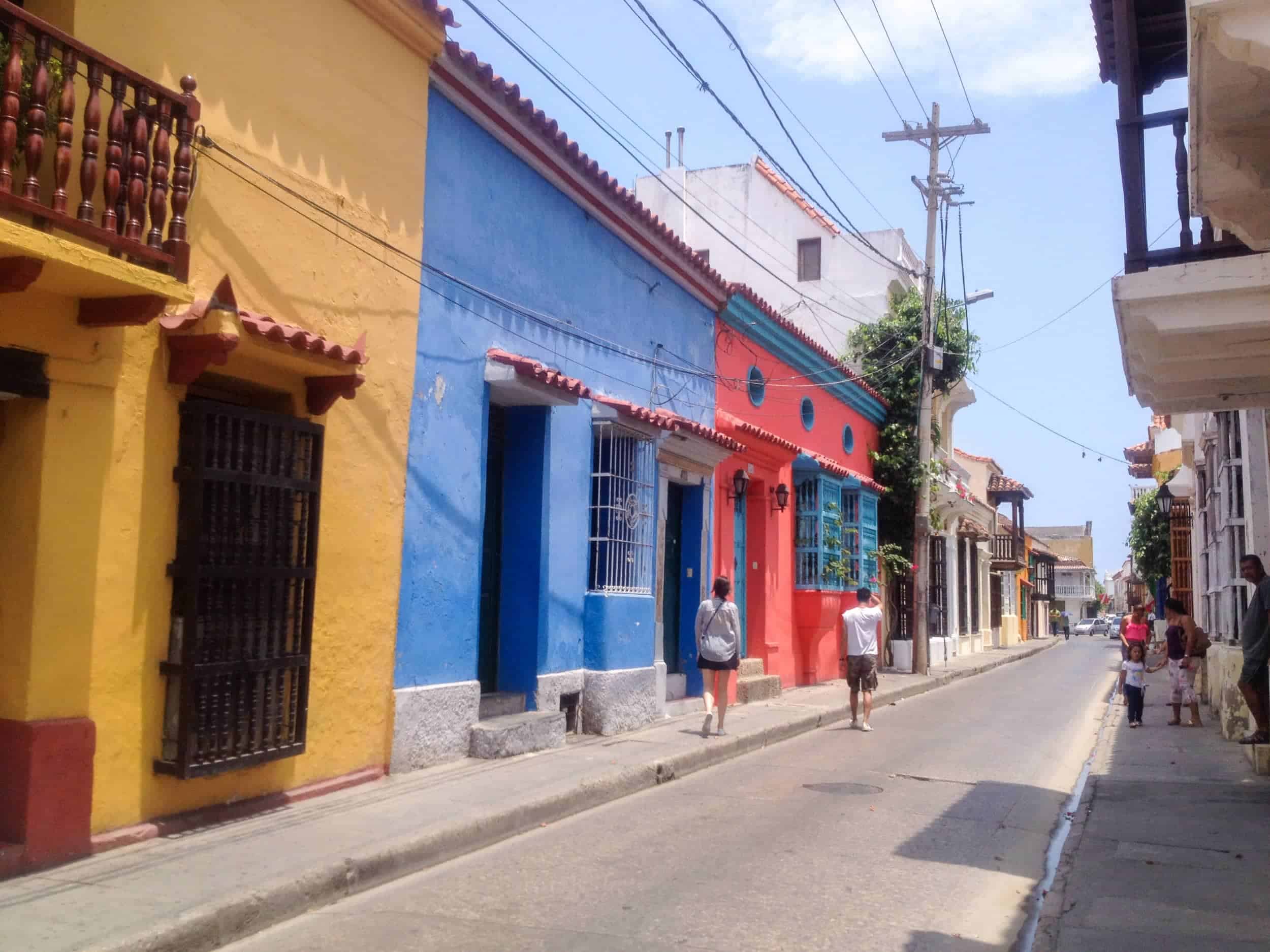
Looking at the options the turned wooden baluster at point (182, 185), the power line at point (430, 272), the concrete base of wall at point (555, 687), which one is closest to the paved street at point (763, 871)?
the concrete base of wall at point (555, 687)

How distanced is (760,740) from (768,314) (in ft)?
22.3

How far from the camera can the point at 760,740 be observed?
449 inches

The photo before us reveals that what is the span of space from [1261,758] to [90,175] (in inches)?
372

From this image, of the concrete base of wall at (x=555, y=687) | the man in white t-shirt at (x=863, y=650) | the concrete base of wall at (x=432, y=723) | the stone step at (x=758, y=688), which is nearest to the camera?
the concrete base of wall at (x=432, y=723)

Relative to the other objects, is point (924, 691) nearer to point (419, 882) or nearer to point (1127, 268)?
point (1127, 268)

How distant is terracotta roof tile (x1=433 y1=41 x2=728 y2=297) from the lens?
9078 mm

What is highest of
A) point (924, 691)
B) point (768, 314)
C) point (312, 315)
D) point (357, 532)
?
point (768, 314)

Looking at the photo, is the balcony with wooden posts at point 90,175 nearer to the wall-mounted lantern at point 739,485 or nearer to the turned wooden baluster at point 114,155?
the turned wooden baluster at point 114,155

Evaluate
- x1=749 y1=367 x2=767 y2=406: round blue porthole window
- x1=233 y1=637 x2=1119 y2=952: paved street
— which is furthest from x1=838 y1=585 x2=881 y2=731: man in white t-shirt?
x1=749 y1=367 x2=767 y2=406: round blue porthole window

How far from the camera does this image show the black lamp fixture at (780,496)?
16.0m

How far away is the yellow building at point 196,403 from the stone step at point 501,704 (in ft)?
5.09

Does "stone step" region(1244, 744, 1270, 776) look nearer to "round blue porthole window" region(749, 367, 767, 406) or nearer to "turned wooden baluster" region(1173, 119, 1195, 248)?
"turned wooden baluster" region(1173, 119, 1195, 248)

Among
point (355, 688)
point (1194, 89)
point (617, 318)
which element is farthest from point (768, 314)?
point (1194, 89)

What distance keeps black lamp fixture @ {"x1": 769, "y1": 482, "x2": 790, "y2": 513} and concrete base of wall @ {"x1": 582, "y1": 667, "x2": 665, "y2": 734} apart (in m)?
4.93
